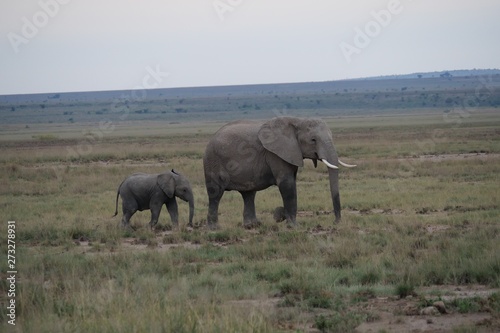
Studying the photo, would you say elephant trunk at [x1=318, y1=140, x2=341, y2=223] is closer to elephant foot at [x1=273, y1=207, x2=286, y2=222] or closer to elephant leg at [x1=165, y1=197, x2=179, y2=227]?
elephant foot at [x1=273, y1=207, x2=286, y2=222]

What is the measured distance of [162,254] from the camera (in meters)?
12.7

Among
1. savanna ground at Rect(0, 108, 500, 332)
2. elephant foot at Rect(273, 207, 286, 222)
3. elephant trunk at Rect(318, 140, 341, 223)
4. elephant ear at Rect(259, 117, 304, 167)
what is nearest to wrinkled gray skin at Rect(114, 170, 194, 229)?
savanna ground at Rect(0, 108, 500, 332)

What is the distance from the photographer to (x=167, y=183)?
15.9 m

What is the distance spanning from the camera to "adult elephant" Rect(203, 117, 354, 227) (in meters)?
15.8

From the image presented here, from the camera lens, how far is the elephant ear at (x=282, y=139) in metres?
15.8

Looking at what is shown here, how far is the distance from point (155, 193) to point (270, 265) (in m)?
4.92

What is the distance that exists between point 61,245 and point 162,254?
2.60 meters

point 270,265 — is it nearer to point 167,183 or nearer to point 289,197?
point 289,197

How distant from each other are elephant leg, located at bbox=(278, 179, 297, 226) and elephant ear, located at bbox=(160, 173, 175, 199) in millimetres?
1979

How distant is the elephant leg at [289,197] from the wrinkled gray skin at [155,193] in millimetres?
1719

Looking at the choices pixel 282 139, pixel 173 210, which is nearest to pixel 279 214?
pixel 282 139

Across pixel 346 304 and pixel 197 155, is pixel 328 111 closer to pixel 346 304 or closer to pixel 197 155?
pixel 197 155

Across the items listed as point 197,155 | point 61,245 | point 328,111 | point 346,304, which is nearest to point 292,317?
point 346,304

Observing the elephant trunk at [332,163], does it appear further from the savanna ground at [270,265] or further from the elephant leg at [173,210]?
the elephant leg at [173,210]
